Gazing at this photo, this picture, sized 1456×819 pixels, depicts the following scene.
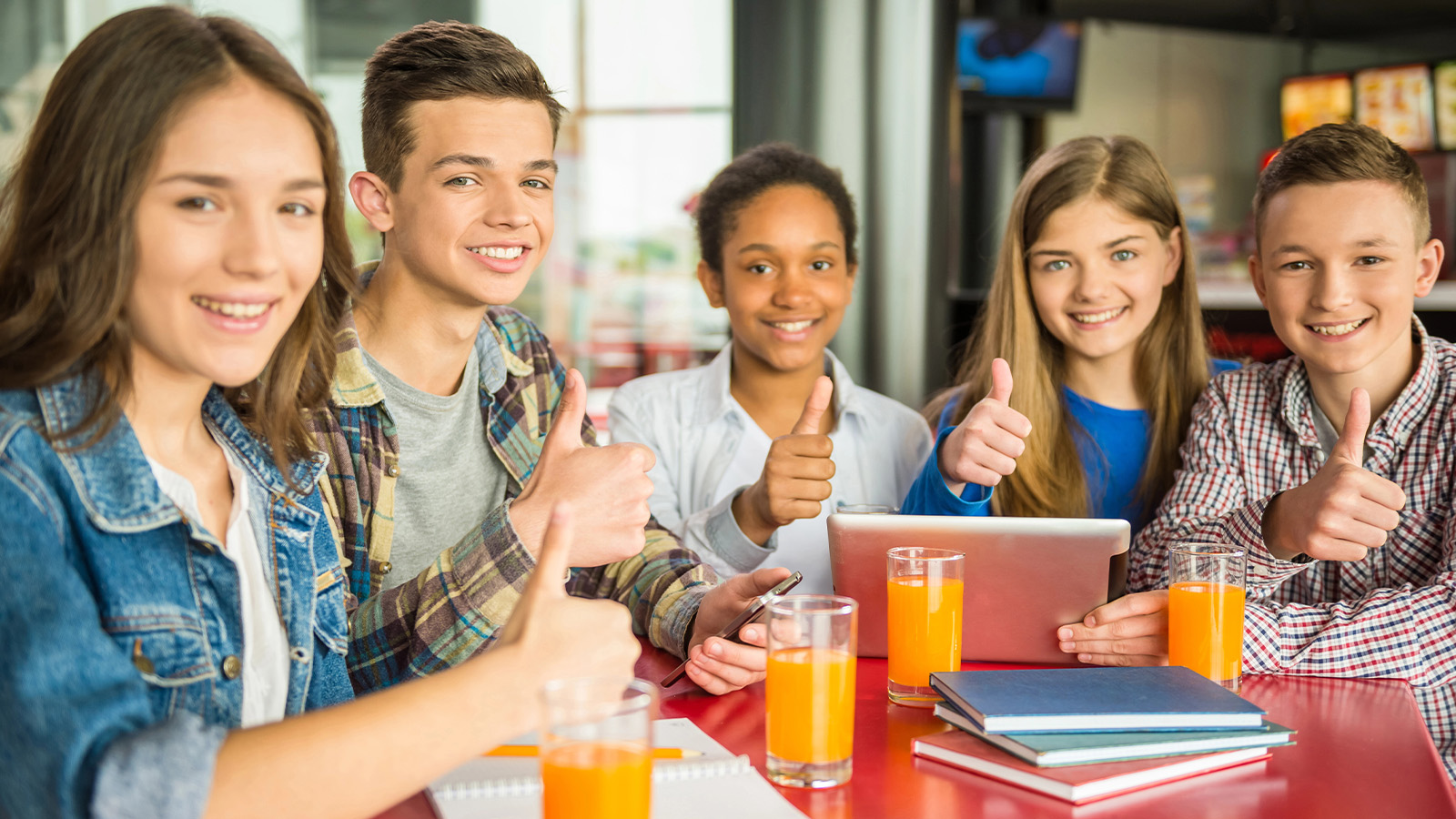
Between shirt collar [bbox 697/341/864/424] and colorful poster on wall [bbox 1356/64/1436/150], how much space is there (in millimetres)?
5194

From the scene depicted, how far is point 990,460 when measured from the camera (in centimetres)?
159

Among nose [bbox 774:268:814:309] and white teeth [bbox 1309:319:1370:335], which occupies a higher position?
nose [bbox 774:268:814:309]

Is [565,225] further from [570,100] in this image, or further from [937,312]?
[937,312]

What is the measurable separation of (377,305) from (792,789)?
1.05 m

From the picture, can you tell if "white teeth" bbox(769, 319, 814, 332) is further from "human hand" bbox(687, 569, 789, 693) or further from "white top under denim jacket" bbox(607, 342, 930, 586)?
"human hand" bbox(687, 569, 789, 693)

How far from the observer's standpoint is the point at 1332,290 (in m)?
1.68

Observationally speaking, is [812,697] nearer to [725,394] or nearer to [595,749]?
[595,749]

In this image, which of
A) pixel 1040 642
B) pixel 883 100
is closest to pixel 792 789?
pixel 1040 642

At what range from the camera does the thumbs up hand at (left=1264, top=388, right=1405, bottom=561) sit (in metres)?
1.37

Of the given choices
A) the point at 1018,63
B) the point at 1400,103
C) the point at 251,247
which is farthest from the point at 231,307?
the point at 1400,103

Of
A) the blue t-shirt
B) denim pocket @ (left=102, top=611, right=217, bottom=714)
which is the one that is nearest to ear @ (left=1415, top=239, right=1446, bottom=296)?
the blue t-shirt

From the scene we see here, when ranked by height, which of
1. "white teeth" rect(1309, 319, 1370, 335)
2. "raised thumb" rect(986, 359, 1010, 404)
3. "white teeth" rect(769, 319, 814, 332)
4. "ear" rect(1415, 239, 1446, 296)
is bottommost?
"raised thumb" rect(986, 359, 1010, 404)

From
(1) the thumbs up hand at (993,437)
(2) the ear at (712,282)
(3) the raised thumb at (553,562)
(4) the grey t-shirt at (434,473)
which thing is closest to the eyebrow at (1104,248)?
(1) the thumbs up hand at (993,437)

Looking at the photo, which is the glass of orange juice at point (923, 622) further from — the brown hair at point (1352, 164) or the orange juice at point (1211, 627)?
the brown hair at point (1352, 164)
